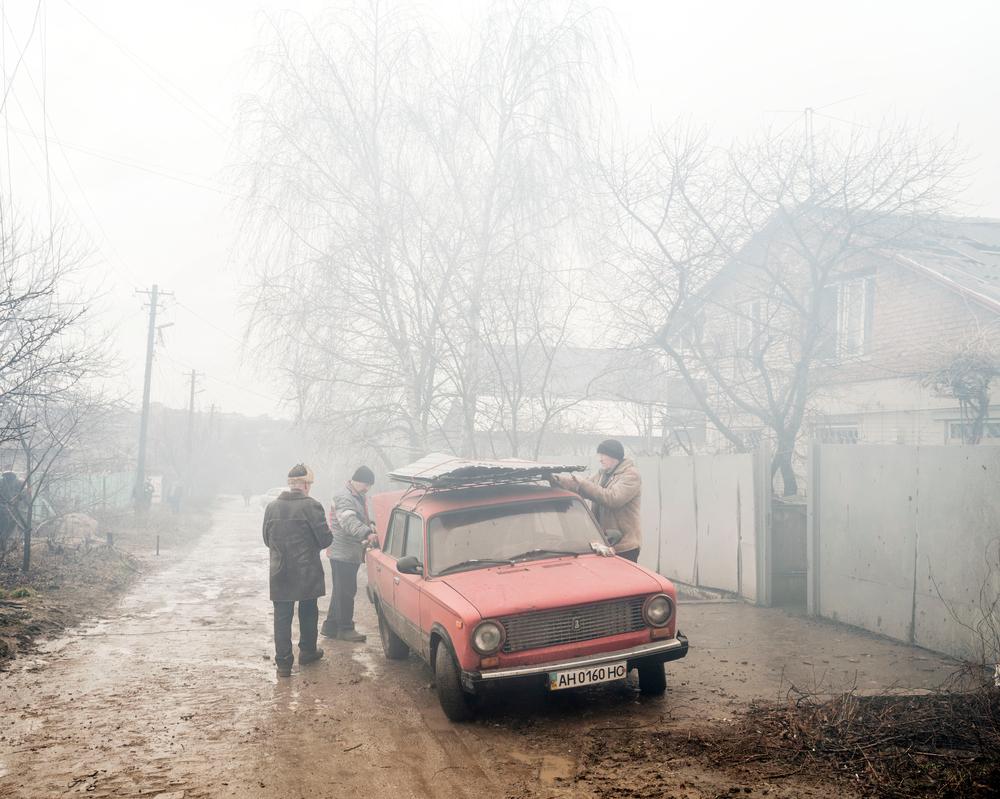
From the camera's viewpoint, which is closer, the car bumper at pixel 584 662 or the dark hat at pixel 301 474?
the car bumper at pixel 584 662

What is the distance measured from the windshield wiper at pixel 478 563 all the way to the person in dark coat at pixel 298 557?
1.73m

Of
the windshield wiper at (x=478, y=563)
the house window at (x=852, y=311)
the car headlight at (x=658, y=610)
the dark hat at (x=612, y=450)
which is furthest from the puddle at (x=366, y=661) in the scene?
the house window at (x=852, y=311)

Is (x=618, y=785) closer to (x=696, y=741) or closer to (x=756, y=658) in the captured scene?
(x=696, y=741)

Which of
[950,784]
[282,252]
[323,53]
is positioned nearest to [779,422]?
[950,784]

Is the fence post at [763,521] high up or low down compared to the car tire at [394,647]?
up

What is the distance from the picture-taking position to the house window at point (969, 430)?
12953mm

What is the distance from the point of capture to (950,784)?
4148 mm

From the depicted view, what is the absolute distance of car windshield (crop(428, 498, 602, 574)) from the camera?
6.80 meters

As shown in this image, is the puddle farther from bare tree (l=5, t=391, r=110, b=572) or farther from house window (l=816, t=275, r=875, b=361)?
house window (l=816, t=275, r=875, b=361)

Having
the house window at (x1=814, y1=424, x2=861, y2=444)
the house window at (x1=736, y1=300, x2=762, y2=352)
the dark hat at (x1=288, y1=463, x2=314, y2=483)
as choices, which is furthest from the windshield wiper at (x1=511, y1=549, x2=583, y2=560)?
the house window at (x1=814, y1=424, x2=861, y2=444)

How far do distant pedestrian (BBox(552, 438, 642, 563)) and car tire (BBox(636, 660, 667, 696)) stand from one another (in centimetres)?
153

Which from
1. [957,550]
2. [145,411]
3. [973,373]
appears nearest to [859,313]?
[973,373]

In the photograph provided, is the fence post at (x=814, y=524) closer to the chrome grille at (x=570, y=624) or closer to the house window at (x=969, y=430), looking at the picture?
the chrome grille at (x=570, y=624)

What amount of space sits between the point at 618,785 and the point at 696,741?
81cm
